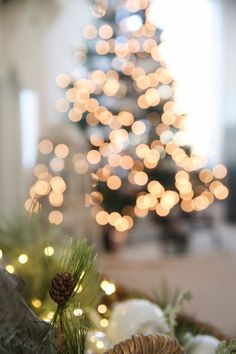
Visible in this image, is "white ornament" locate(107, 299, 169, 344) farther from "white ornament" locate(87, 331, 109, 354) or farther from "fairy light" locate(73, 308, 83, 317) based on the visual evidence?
"fairy light" locate(73, 308, 83, 317)

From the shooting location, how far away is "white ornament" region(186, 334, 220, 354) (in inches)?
31.7

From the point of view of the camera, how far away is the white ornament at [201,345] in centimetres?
80

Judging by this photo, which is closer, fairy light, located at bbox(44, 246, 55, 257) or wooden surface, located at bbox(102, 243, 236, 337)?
fairy light, located at bbox(44, 246, 55, 257)

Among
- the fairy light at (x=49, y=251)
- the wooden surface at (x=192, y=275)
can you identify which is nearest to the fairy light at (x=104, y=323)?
the fairy light at (x=49, y=251)

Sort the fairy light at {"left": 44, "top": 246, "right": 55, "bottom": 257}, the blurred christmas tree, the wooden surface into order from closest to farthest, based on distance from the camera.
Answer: the fairy light at {"left": 44, "top": 246, "right": 55, "bottom": 257}, the wooden surface, the blurred christmas tree

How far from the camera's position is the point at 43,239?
0.87m

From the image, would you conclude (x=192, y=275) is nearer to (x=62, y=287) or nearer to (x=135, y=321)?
(x=135, y=321)

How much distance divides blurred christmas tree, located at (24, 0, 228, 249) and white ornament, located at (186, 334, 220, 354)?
177cm

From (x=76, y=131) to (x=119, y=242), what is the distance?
0.97 m

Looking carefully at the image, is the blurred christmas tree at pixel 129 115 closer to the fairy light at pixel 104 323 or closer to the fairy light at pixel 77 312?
the fairy light at pixel 104 323

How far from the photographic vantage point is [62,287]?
512 mm

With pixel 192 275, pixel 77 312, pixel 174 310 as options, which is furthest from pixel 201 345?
pixel 192 275

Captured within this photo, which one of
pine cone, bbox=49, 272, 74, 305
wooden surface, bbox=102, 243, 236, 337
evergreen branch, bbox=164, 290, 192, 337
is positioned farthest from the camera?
wooden surface, bbox=102, 243, 236, 337

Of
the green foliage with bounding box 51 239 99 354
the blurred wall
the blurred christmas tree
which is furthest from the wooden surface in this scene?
the green foliage with bounding box 51 239 99 354
